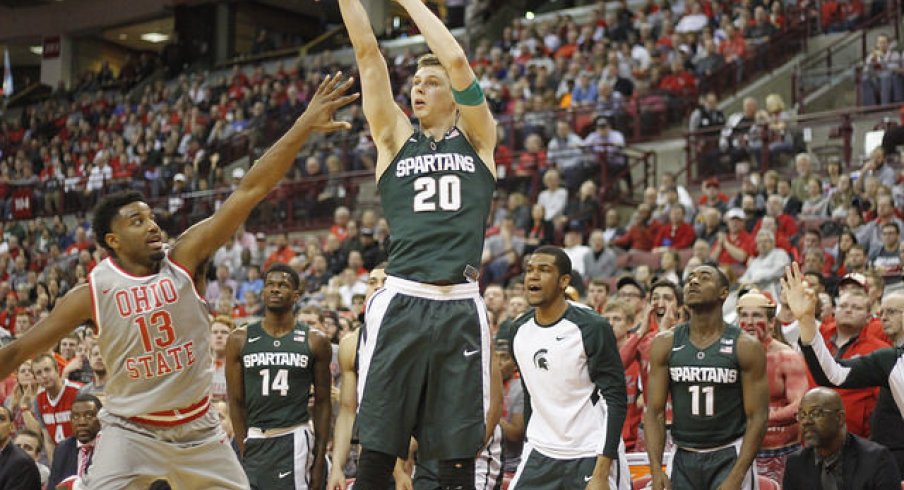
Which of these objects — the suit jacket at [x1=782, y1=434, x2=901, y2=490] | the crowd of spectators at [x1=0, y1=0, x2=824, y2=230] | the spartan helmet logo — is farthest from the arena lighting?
the suit jacket at [x1=782, y1=434, x2=901, y2=490]

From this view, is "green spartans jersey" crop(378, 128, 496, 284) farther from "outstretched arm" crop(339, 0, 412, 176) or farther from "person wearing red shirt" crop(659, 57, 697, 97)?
"person wearing red shirt" crop(659, 57, 697, 97)

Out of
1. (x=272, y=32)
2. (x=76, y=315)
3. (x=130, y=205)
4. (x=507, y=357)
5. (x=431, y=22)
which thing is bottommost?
(x=507, y=357)

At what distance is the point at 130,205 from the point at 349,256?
1124 centimetres

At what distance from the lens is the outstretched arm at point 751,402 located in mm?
6766

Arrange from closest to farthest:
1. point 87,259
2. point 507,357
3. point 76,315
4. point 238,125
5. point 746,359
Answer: point 76,315 → point 746,359 → point 507,357 → point 87,259 → point 238,125

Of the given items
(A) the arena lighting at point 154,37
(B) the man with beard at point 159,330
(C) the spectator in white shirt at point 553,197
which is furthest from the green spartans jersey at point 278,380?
(A) the arena lighting at point 154,37

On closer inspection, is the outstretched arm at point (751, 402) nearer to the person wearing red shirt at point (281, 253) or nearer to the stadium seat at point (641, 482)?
the stadium seat at point (641, 482)

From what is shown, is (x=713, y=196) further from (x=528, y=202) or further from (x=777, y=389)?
(x=777, y=389)

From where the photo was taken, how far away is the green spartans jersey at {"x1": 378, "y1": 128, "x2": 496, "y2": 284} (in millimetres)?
5184

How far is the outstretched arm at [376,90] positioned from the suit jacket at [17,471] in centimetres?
548

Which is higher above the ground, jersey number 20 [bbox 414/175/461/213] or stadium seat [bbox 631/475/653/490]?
jersey number 20 [bbox 414/175/461/213]

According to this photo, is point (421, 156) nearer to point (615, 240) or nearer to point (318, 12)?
point (615, 240)

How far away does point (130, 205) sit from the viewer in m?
5.76

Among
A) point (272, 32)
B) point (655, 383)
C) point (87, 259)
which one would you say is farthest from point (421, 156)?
point (272, 32)
